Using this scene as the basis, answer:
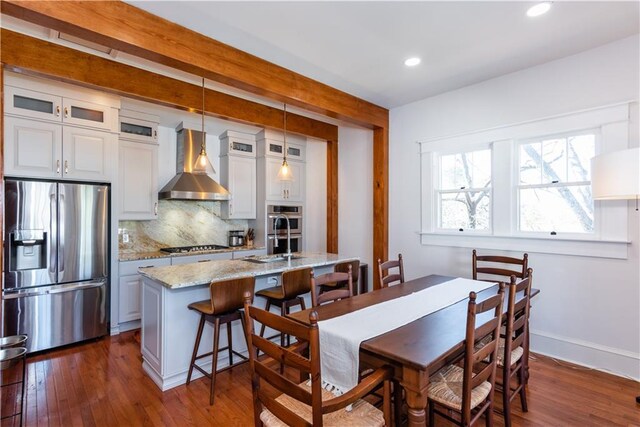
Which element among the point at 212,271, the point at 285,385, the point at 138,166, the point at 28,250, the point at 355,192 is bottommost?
the point at 285,385

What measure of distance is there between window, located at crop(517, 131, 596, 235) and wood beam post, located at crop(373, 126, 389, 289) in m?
1.60

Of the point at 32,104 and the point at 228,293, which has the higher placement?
the point at 32,104

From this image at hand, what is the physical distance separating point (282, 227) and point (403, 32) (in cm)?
348

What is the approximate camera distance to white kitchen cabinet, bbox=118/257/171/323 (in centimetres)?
372

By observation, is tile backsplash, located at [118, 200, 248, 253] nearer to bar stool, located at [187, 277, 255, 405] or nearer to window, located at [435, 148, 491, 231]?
bar stool, located at [187, 277, 255, 405]

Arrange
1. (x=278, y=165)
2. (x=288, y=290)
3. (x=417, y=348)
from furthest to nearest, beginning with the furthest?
(x=278, y=165) → (x=288, y=290) → (x=417, y=348)

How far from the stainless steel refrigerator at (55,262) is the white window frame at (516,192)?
12.5 feet

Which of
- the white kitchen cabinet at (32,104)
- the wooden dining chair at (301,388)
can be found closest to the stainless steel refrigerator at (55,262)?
the white kitchen cabinet at (32,104)

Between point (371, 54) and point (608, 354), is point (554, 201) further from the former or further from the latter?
point (371, 54)

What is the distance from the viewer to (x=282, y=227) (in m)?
5.35

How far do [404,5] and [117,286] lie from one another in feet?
13.0

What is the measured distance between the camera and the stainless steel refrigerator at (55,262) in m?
3.03

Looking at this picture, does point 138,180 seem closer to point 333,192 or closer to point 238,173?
point 238,173

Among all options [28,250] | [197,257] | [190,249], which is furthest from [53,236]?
[190,249]
